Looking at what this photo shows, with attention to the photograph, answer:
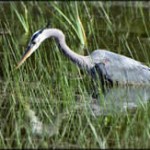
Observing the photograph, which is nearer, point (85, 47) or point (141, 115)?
point (141, 115)

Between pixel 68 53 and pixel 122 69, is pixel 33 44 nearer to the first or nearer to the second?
pixel 68 53

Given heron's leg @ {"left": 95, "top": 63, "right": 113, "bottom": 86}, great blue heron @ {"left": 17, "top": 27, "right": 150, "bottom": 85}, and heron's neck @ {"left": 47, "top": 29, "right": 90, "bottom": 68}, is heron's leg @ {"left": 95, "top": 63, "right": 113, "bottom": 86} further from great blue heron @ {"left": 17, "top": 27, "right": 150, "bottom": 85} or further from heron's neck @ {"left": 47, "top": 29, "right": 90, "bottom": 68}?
heron's neck @ {"left": 47, "top": 29, "right": 90, "bottom": 68}

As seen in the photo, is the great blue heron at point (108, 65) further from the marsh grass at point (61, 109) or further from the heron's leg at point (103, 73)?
the marsh grass at point (61, 109)

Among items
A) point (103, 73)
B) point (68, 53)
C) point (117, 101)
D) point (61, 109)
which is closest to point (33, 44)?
point (68, 53)

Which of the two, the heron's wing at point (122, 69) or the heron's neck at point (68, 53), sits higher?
the heron's neck at point (68, 53)

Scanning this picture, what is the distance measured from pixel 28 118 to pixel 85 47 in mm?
4490

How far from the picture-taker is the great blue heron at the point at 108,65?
9953 millimetres

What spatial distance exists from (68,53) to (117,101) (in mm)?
2064

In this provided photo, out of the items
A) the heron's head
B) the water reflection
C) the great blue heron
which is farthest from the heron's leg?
the heron's head

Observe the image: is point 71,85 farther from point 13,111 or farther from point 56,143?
point 56,143

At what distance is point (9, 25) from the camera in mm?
12938

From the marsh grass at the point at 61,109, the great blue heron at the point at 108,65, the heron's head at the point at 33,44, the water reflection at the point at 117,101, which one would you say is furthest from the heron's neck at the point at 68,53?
the water reflection at the point at 117,101

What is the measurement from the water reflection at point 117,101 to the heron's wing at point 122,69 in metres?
0.59

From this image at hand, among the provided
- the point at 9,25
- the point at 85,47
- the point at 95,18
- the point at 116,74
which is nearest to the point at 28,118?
the point at 116,74
